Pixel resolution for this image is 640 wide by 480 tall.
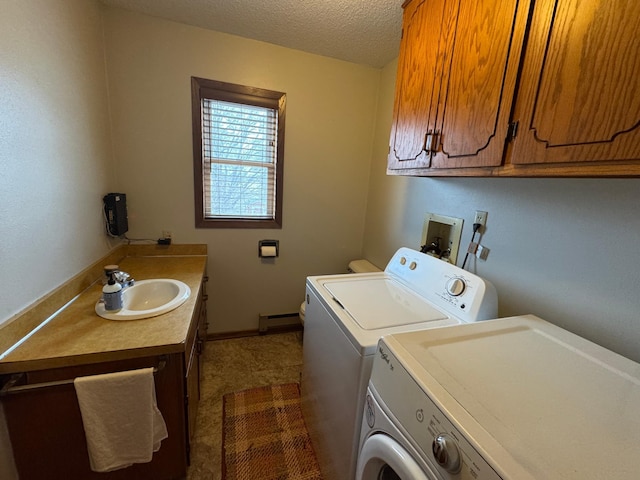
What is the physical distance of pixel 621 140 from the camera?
0.61 metres

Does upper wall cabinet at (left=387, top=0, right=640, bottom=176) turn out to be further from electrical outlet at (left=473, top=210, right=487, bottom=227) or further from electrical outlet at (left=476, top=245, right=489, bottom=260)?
electrical outlet at (left=476, top=245, right=489, bottom=260)

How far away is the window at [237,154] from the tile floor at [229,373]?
3.42ft

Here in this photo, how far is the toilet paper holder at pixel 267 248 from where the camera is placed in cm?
225

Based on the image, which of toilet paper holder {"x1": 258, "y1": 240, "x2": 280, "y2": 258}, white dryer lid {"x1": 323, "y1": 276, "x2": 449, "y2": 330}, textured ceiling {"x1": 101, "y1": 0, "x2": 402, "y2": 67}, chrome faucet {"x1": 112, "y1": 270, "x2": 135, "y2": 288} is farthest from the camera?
toilet paper holder {"x1": 258, "y1": 240, "x2": 280, "y2": 258}

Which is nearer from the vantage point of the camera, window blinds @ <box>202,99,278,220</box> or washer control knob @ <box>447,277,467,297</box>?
washer control knob @ <box>447,277,467,297</box>

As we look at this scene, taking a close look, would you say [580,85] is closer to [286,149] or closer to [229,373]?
[286,149]

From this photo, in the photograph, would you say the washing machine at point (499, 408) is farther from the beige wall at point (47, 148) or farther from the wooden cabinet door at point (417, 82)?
the beige wall at point (47, 148)

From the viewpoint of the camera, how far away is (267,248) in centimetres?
225

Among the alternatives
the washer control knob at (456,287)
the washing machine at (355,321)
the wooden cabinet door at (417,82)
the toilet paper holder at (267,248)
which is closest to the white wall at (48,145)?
the toilet paper holder at (267,248)

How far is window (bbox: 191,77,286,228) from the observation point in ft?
6.41

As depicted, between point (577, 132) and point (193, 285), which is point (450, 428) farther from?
point (193, 285)

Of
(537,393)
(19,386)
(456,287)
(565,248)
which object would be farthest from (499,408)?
(19,386)

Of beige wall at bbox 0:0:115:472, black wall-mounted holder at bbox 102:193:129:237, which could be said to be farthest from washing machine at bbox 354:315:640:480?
A: black wall-mounted holder at bbox 102:193:129:237

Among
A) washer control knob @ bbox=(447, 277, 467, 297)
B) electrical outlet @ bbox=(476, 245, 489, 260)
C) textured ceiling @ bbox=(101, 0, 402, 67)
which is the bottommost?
washer control knob @ bbox=(447, 277, 467, 297)
